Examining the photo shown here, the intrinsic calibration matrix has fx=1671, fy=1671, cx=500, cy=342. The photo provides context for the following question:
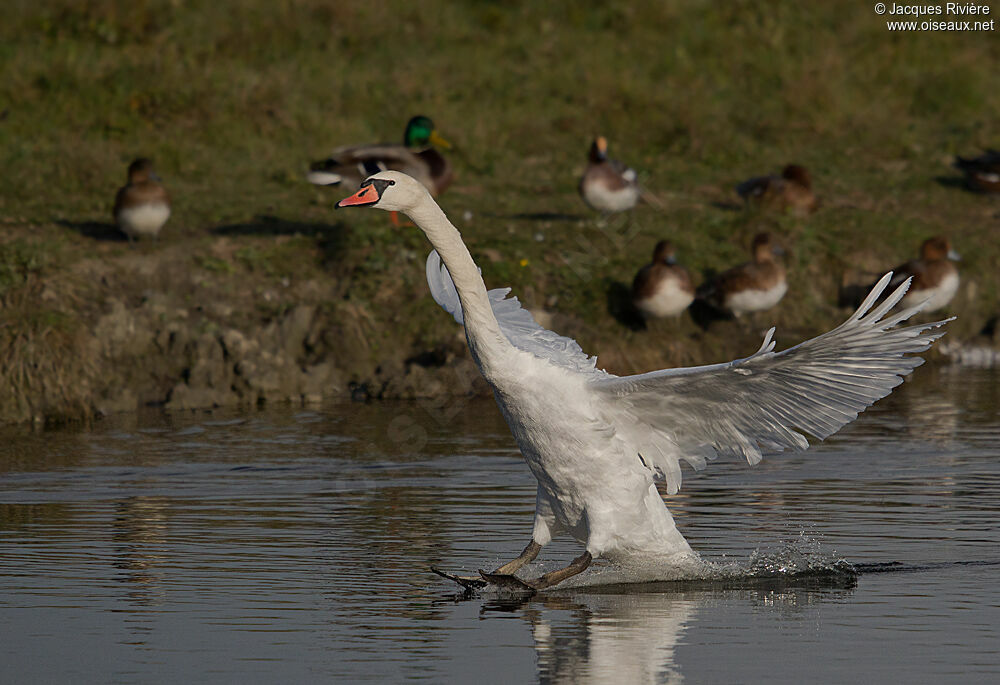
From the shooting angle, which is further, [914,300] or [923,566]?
[914,300]

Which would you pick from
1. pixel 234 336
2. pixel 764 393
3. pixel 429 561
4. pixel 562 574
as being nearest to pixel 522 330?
pixel 429 561

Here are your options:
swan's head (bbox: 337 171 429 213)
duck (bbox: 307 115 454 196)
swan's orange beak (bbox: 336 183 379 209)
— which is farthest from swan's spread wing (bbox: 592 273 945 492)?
duck (bbox: 307 115 454 196)

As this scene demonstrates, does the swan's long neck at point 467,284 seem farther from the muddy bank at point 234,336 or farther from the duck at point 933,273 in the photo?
the duck at point 933,273

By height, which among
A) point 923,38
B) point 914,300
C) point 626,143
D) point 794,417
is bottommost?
point 794,417

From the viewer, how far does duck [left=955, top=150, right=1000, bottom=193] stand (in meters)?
19.4

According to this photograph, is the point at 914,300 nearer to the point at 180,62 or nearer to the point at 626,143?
the point at 626,143

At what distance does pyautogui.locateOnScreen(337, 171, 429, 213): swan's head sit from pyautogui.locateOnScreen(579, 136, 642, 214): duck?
30.8ft

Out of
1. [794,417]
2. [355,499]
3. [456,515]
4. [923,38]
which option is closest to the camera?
[794,417]

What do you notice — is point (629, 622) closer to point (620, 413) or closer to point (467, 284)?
point (620, 413)

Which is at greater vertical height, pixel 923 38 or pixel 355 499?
pixel 923 38

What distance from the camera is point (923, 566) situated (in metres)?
7.90

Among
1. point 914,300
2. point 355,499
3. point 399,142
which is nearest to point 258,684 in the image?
point 355,499

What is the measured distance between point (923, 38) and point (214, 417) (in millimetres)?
15086

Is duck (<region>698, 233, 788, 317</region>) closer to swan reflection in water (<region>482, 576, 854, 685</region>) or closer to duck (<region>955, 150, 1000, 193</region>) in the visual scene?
duck (<region>955, 150, 1000, 193</region>)
